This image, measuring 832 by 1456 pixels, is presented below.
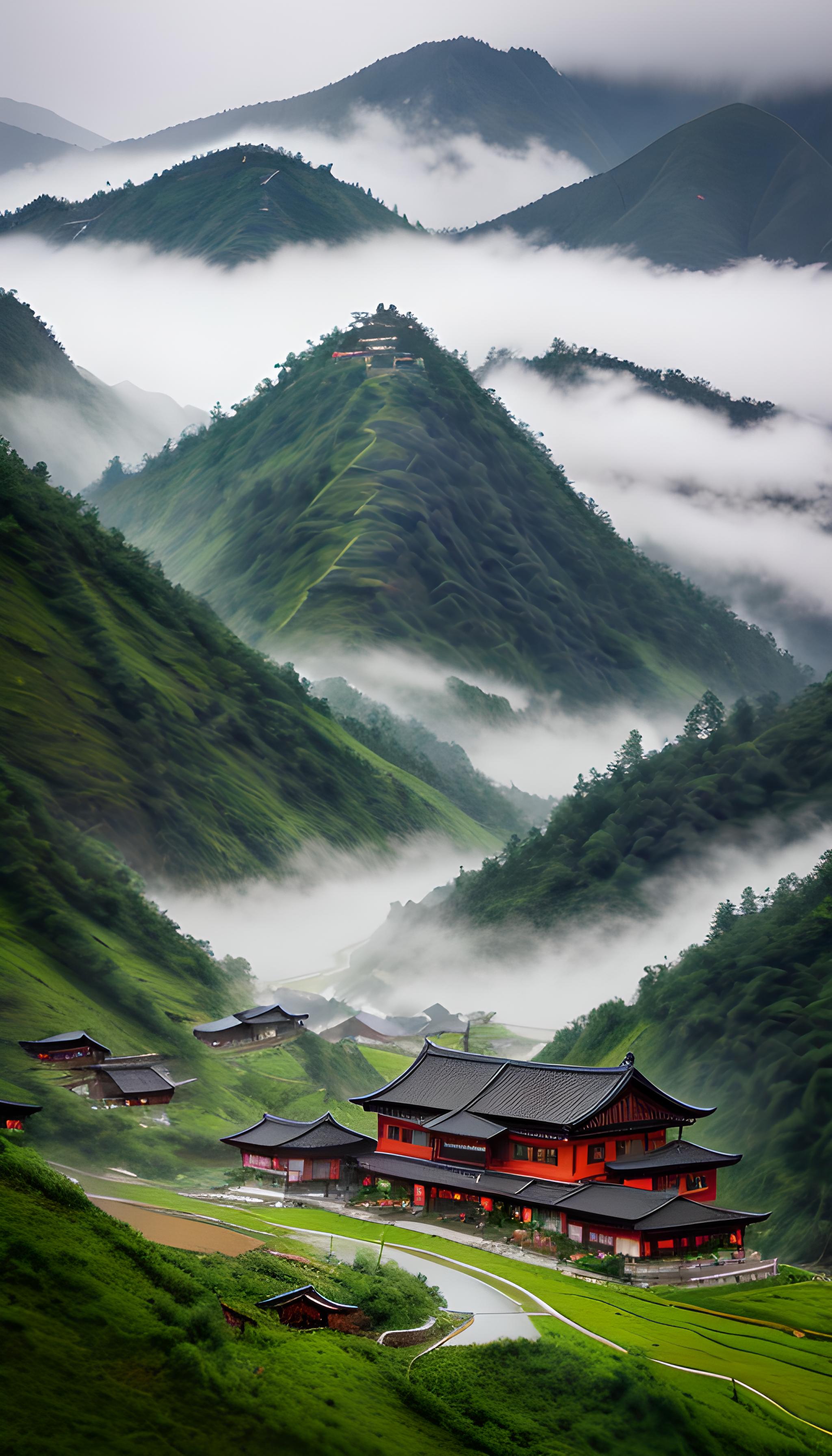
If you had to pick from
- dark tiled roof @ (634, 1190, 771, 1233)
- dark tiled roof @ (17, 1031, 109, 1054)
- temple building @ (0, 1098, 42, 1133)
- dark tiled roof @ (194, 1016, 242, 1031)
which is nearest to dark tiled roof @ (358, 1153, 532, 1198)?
Result: dark tiled roof @ (634, 1190, 771, 1233)

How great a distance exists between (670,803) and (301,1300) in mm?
88769

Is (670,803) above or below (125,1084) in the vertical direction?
above

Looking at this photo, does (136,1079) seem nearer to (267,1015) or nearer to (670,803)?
(267,1015)

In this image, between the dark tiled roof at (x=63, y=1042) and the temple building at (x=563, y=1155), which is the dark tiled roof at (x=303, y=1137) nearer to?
the temple building at (x=563, y=1155)

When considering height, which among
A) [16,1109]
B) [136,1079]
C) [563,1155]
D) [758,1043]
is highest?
[758,1043]

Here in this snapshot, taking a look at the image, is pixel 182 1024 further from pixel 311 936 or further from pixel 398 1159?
pixel 311 936

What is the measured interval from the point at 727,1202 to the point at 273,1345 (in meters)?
37.0

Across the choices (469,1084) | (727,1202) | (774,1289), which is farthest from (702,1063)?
(774,1289)

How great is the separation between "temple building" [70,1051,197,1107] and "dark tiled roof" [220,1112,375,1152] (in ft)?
32.8

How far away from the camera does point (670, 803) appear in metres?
121

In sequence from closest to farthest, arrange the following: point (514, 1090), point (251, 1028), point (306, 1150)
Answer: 1. point (306, 1150)
2. point (514, 1090)
3. point (251, 1028)

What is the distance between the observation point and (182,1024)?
90.6m

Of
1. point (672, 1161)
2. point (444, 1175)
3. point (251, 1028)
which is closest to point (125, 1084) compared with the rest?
point (444, 1175)

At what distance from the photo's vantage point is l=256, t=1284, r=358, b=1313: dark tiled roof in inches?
1426
